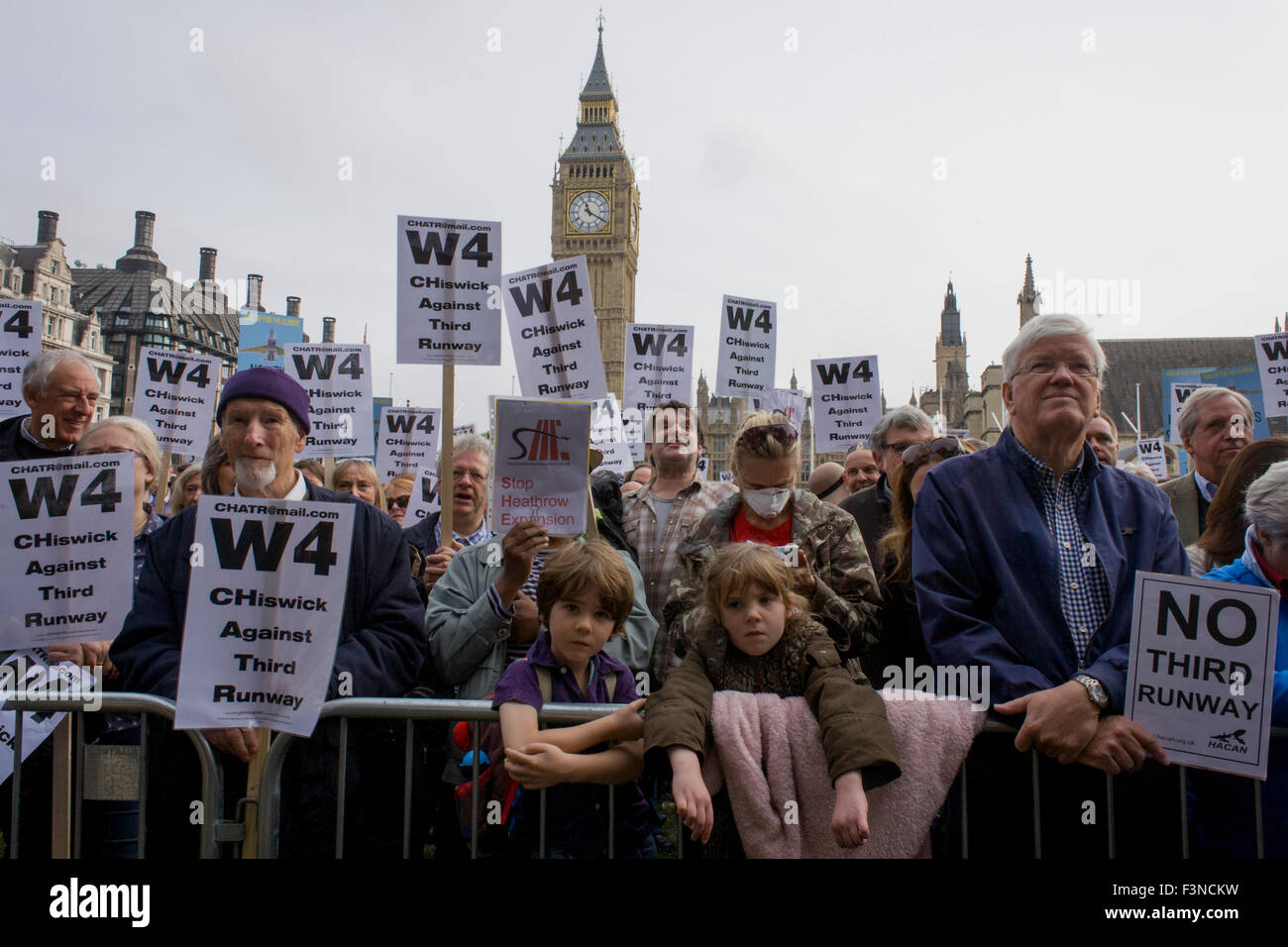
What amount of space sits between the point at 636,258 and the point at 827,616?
9343 centimetres

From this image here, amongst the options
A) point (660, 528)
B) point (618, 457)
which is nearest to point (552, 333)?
point (660, 528)

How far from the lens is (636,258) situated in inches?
3691

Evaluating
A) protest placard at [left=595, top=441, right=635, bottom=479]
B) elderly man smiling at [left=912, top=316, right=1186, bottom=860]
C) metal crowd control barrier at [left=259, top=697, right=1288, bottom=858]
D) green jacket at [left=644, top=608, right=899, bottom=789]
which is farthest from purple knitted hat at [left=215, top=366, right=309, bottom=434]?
protest placard at [left=595, top=441, right=635, bottom=479]

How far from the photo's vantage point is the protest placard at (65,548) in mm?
2873

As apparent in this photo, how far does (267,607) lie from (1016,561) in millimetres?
2075

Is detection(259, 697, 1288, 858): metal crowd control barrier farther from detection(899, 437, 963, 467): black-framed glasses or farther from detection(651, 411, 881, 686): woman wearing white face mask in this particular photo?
Result: detection(899, 437, 963, 467): black-framed glasses

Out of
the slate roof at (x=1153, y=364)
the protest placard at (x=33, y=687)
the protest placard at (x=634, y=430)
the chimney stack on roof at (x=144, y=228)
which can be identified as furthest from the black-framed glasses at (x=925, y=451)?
the chimney stack on roof at (x=144, y=228)

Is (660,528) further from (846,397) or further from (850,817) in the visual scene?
(846,397)

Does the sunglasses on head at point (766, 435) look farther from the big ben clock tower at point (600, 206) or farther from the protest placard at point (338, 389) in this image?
the big ben clock tower at point (600, 206)

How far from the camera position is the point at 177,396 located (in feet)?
22.2

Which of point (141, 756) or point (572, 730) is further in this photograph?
point (141, 756)

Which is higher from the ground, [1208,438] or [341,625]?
[1208,438]

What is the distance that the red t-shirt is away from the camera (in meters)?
3.32

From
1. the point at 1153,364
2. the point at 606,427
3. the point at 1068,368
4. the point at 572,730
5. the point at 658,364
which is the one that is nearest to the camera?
the point at 572,730
